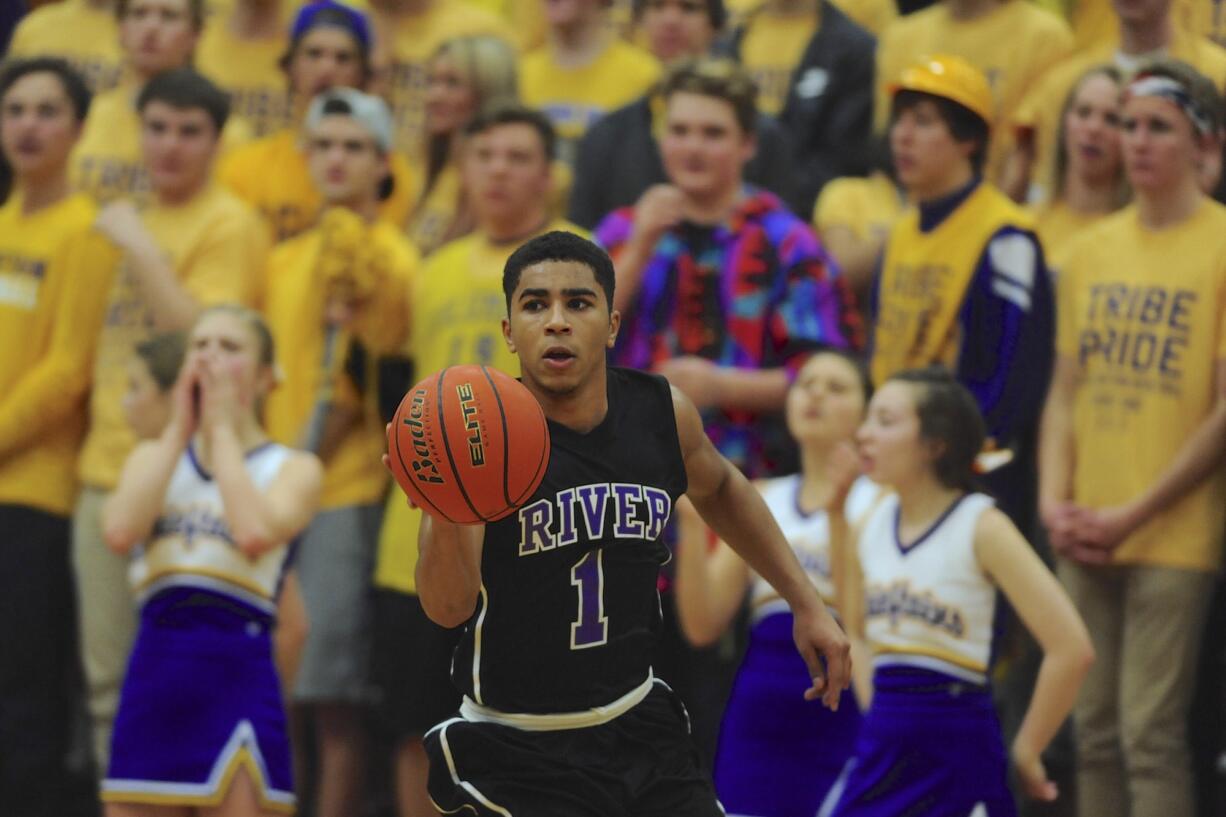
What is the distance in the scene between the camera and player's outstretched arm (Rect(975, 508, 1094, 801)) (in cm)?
557

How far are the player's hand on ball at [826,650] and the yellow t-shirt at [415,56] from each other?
4548mm

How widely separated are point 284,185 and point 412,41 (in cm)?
104

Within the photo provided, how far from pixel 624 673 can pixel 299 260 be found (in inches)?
140

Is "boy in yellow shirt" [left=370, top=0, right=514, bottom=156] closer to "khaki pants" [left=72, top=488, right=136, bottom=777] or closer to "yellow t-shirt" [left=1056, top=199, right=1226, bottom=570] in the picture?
"khaki pants" [left=72, top=488, right=136, bottom=777]

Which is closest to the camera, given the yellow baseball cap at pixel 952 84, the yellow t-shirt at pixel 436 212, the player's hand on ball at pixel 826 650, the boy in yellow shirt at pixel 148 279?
the player's hand on ball at pixel 826 650

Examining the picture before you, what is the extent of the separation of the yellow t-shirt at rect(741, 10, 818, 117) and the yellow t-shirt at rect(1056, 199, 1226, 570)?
2112mm

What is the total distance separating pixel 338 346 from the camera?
7.61 meters

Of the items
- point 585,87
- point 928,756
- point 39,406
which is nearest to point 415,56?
point 585,87

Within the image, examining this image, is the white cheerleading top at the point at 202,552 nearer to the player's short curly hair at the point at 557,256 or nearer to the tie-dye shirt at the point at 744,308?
the tie-dye shirt at the point at 744,308

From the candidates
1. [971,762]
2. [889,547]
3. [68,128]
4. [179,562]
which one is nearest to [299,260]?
[68,128]

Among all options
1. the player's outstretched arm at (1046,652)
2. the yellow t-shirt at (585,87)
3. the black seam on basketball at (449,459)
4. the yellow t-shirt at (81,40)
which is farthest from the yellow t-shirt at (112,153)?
the black seam on basketball at (449,459)

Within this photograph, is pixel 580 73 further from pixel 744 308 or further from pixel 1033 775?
pixel 1033 775

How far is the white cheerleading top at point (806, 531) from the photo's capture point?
6.39m

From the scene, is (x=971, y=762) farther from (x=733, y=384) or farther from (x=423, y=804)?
(x=423, y=804)
